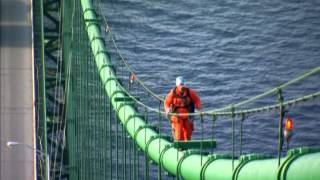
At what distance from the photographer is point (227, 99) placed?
52.3 m

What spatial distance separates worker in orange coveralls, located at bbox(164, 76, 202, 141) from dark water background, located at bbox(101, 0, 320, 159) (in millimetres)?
25640

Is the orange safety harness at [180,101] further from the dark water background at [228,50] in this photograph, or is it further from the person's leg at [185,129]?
the dark water background at [228,50]

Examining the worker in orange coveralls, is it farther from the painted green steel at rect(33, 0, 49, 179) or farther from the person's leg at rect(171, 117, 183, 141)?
the painted green steel at rect(33, 0, 49, 179)

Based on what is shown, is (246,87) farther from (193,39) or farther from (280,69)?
(193,39)

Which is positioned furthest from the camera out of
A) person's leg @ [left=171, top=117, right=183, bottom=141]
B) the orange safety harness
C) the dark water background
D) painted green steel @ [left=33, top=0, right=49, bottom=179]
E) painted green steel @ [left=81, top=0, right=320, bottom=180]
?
the dark water background

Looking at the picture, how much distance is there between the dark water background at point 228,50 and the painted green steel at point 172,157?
15.7 meters

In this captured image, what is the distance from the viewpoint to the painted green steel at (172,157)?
12.6 m

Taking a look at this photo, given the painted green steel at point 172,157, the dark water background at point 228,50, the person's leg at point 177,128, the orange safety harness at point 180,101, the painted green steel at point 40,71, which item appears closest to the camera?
the painted green steel at point 172,157

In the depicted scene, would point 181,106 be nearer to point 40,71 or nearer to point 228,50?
point 40,71

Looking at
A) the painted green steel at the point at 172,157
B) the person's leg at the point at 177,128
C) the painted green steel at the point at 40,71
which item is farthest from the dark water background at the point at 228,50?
the person's leg at the point at 177,128

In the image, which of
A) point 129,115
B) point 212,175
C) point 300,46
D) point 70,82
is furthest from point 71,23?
point 212,175

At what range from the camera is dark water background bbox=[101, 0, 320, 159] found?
4809cm

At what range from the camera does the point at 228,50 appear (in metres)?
60.3

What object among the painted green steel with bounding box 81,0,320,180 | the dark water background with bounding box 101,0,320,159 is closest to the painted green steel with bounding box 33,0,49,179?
the dark water background with bounding box 101,0,320,159
